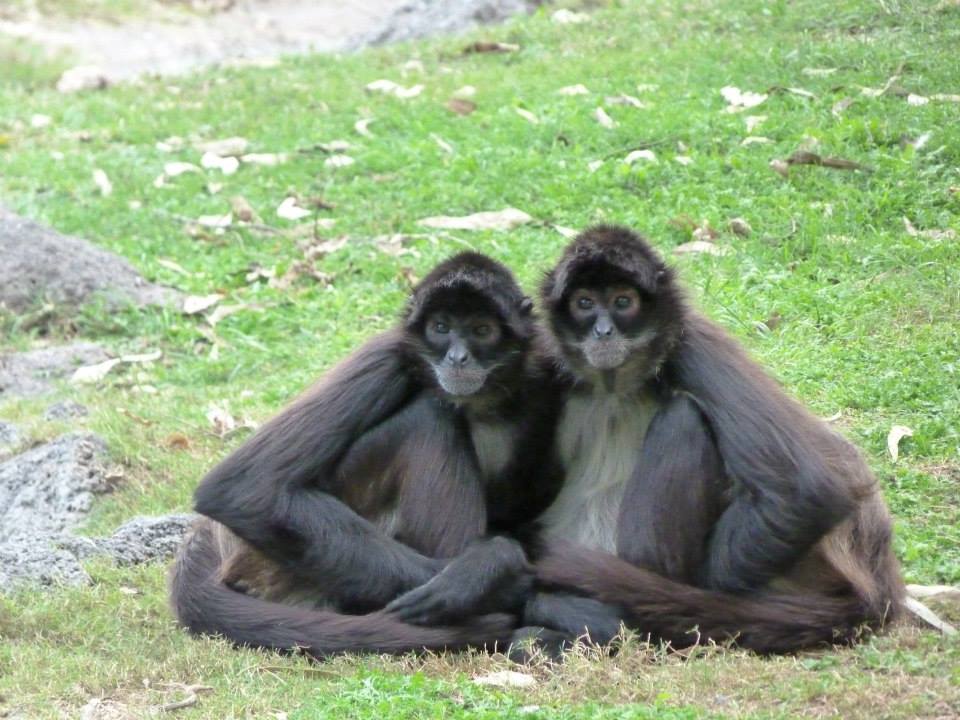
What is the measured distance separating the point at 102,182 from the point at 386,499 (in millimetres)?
6591

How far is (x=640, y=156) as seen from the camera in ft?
33.8

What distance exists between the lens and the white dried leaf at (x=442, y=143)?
1129cm

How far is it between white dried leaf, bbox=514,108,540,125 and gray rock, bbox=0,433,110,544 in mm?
4326

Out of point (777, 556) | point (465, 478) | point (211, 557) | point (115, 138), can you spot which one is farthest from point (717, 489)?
point (115, 138)

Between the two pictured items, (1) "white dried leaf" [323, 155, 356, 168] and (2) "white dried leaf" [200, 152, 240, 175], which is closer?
(1) "white dried leaf" [323, 155, 356, 168]

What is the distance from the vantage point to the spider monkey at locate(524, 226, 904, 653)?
5.64 metres

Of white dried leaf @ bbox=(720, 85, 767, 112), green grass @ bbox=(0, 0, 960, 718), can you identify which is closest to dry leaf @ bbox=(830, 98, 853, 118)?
green grass @ bbox=(0, 0, 960, 718)

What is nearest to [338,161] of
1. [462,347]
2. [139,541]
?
[139,541]

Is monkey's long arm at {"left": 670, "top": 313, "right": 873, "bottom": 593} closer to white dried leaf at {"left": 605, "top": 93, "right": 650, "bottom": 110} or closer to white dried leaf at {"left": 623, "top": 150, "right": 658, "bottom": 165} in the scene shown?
white dried leaf at {"left": 623, "top": 150, "right": 658, "bottom": 165}

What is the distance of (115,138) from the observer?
520 inches

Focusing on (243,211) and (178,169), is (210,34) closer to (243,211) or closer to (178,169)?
(178,169)

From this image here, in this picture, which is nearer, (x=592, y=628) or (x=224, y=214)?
(x=592, y=628)

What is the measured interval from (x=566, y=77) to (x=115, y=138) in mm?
3769

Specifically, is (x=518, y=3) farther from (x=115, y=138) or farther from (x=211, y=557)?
(x=211, y=557)
